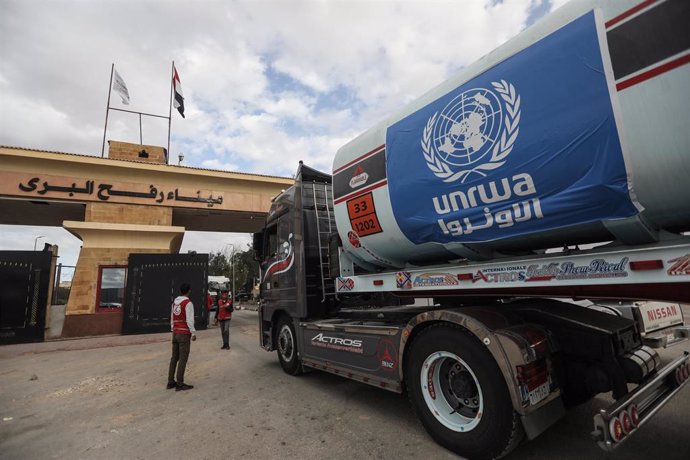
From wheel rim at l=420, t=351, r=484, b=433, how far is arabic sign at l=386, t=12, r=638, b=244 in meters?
1.18

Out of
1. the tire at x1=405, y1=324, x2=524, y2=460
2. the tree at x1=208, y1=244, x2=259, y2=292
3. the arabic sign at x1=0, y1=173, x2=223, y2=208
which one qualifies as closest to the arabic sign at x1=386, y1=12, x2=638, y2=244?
the tire at x1=405, y1=324, x2=524, y2=460

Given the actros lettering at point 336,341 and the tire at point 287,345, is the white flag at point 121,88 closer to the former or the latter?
the tire at point 287,345

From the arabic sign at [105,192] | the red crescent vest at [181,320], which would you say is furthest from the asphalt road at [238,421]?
the arabic sign at [105,192]

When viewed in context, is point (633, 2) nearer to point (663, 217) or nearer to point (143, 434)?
point (663, 217)

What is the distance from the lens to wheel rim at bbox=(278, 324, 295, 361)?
257 inches

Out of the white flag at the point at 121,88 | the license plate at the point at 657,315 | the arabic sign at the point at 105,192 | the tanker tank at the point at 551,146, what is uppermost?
the white flag at the point at 121,88

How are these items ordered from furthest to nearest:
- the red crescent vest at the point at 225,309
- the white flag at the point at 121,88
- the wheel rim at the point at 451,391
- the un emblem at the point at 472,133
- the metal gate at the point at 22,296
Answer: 1. the white flag at the point at 121,88
2. the metal gate at the point at 22,296
3. the red crescent vest at the point at 225,309
4. the wheel rim at the point at 451,391
5. the un emblem at the point at 472,133

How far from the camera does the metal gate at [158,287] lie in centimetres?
1426

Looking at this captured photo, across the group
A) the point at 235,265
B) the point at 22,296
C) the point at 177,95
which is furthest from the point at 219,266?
the point at 22,296

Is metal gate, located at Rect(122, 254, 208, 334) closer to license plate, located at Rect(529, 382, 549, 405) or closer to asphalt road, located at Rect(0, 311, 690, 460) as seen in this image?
asphalt road, located at Rect(0, 311, 690, 460)

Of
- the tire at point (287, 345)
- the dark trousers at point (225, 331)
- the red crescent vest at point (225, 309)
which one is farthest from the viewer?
the red crescent vest at point (225, 309)

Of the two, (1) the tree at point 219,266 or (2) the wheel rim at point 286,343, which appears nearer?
(2) the wheel rim at point 286,343

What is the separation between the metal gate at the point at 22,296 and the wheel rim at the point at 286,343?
473 inches

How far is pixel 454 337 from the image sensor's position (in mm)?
3250
